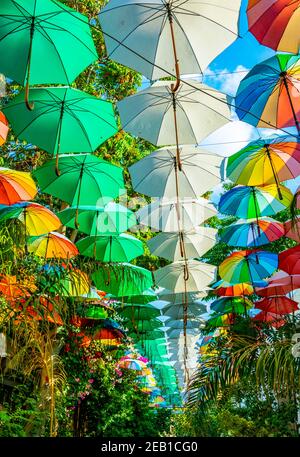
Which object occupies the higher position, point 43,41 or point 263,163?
point 263,163

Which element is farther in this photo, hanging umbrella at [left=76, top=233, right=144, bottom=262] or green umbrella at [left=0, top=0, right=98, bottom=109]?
hanging umbrella at [left=76, top=233, right=144, bottom=262]

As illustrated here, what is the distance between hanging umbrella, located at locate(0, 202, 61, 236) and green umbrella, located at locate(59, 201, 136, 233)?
0.54 meters

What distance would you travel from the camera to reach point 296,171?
6.97 meters

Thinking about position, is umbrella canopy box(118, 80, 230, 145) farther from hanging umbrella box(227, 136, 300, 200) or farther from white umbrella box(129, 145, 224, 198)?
hanging umbrella box(227, 136, 300, 200)

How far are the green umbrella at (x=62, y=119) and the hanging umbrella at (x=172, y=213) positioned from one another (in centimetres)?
235

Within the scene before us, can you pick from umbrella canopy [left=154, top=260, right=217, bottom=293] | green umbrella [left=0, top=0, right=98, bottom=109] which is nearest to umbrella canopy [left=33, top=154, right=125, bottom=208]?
green umbrella [left=0, top=0, right=98, bottom=109]

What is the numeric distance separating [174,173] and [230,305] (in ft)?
15.5

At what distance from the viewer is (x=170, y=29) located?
4.89 metres

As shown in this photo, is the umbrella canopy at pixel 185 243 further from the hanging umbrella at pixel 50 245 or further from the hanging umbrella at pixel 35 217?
the hanging umbrella at pixel 35 217

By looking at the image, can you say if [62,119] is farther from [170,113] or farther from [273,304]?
[273,304]

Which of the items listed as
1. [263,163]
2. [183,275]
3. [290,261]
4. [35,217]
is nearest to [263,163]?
[263,163]

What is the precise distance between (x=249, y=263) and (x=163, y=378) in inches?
325

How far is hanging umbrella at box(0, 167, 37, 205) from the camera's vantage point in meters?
6.33

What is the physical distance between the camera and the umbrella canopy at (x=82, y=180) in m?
6.70
